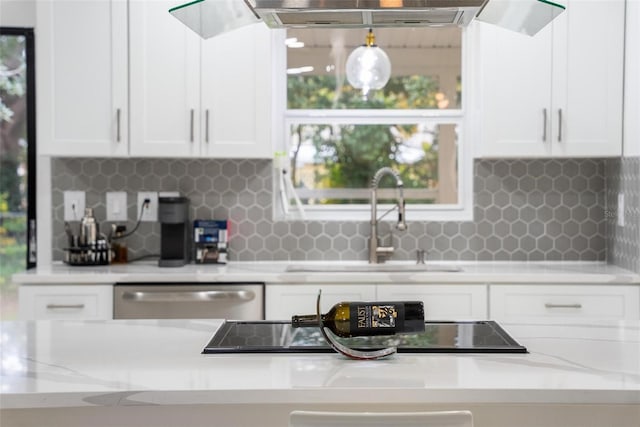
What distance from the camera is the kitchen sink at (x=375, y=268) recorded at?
3744 millimetres

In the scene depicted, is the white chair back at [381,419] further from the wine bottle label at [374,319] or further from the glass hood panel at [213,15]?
the glass hood panel at [213,15]

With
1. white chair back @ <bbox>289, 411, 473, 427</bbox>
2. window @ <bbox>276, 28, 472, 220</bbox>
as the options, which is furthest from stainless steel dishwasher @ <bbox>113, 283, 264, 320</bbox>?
white chair back @ <bbox>289, 411, 473, 427</bbox>

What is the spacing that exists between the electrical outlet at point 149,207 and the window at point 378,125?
70 cm

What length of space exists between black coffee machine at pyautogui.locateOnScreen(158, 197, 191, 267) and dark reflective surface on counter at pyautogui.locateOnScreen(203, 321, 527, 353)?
157 cm

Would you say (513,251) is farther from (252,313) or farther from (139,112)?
(139,112)

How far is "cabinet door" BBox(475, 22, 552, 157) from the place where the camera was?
12.4ft

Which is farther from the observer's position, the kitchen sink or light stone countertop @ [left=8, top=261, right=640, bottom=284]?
the kitchen sink

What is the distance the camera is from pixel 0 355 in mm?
1900

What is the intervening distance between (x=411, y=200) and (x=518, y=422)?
269cm

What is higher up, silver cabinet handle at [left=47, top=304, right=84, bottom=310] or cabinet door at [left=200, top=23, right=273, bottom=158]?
cabinet door at [left=200, top=23, right=273, bottom=158]

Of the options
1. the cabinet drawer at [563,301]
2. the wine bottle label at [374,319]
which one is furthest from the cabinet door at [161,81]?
the wine bottle label at [374,319]

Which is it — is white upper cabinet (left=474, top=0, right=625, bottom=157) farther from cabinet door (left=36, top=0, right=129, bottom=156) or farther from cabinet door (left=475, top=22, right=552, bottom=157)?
cabinet door (left=36, top=0, right=129, bottom=156)

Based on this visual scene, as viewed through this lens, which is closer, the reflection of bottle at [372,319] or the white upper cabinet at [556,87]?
the reflection of bottle at [372,319]

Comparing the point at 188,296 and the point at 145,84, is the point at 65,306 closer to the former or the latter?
the point at 188,296
